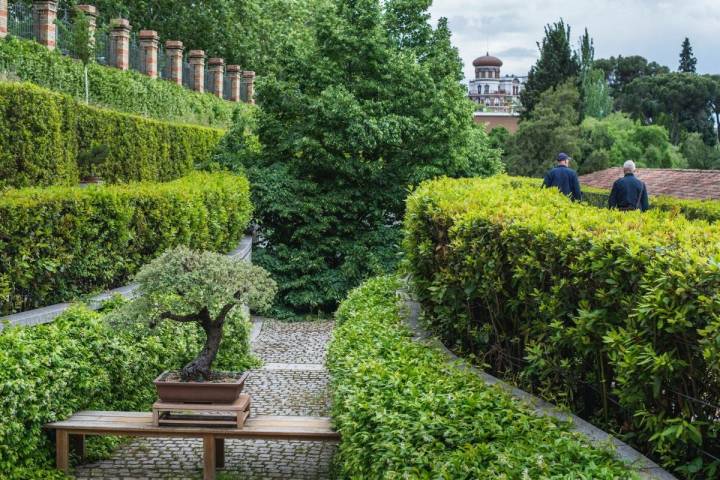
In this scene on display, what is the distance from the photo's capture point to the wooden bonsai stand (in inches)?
266

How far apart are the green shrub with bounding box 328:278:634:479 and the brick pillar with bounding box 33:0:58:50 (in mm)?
15451

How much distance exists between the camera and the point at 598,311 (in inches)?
190

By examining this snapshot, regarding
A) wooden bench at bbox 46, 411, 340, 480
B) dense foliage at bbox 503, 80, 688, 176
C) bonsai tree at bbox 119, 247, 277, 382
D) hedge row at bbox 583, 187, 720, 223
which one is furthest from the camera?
dense foliage at bbox 503, 80, 688, 176

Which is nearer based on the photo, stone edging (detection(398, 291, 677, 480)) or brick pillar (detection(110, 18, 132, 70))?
stone edging (detection(398, 291, 677, 480))

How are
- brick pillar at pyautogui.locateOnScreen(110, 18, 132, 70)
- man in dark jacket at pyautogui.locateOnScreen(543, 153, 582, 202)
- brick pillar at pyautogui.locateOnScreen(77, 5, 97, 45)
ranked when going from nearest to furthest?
1. man in dark jacket at pyautogui.locateOnScreen(543, 153, 582, 202)
2. brick pillar at pyautogui.locateOnScreen(77, 5, 97, 45)
3. brick pillar at pyautogui.locateOnScreen(110, 18, 132, 70)

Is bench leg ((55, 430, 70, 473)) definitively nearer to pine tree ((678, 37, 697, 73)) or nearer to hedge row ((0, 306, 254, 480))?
hedge row ((0, 306, 254, 480))

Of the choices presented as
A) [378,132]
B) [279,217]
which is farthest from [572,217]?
[279,217]

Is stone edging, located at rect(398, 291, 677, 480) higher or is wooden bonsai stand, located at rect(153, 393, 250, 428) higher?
stone edging, located at rect(398, 291, 677, 480)

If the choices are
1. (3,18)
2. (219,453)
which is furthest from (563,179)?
(3,18)

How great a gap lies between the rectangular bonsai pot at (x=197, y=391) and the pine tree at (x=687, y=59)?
97.9 m

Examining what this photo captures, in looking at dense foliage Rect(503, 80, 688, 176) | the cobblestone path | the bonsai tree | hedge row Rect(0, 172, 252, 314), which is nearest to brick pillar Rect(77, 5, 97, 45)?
hedge row Rect(0, 172, 252, 314)

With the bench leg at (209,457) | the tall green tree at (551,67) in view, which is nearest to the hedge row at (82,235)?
the bench leg at (209,457)

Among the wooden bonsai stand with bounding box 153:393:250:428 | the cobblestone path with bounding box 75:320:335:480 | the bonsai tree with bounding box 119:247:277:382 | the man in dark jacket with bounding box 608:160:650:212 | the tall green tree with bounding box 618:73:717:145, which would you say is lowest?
the cobblestone path with bounding box 75:320:335:480

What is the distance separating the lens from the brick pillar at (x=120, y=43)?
24500 mm
